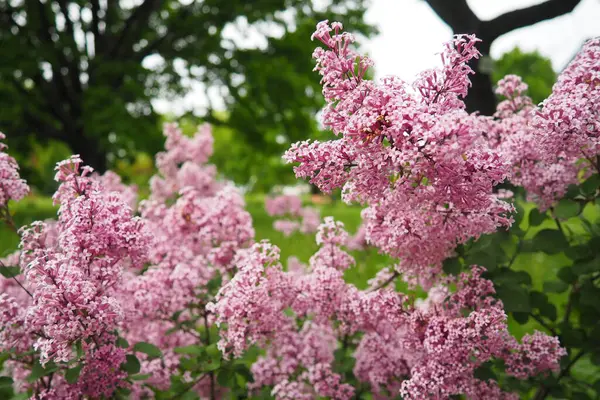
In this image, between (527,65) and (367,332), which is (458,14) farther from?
(527,65)

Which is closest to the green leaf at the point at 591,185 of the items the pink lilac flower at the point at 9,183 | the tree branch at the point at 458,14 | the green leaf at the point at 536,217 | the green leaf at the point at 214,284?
the green leaf at the point at 536,217

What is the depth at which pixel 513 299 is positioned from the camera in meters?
2.92

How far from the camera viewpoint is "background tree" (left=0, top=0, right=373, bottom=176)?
12.8 m

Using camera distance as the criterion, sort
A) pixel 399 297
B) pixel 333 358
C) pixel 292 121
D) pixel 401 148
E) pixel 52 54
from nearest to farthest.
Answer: pixel 401 148, pixel 399 297, pixel 333 358, pixel 52 54, pixel 292 121

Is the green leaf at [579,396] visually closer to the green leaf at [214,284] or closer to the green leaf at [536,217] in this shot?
the green leaf at [536,217]

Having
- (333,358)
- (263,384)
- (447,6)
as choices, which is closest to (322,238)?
(333,358)

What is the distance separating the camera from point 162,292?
3203 mm

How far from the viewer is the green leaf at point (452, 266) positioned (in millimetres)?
2789

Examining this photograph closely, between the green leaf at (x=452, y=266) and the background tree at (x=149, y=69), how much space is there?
10.6m

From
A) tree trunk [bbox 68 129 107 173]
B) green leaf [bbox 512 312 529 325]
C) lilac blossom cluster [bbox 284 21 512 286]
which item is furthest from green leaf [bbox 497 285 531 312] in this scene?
tree trunk [bbox 68 129 107 173]

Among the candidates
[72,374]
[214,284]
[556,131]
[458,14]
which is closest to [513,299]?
[556,131]

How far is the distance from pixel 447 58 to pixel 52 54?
12.0 m

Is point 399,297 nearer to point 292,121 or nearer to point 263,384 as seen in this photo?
point 263,384

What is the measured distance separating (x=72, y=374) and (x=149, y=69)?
11.4 meters
